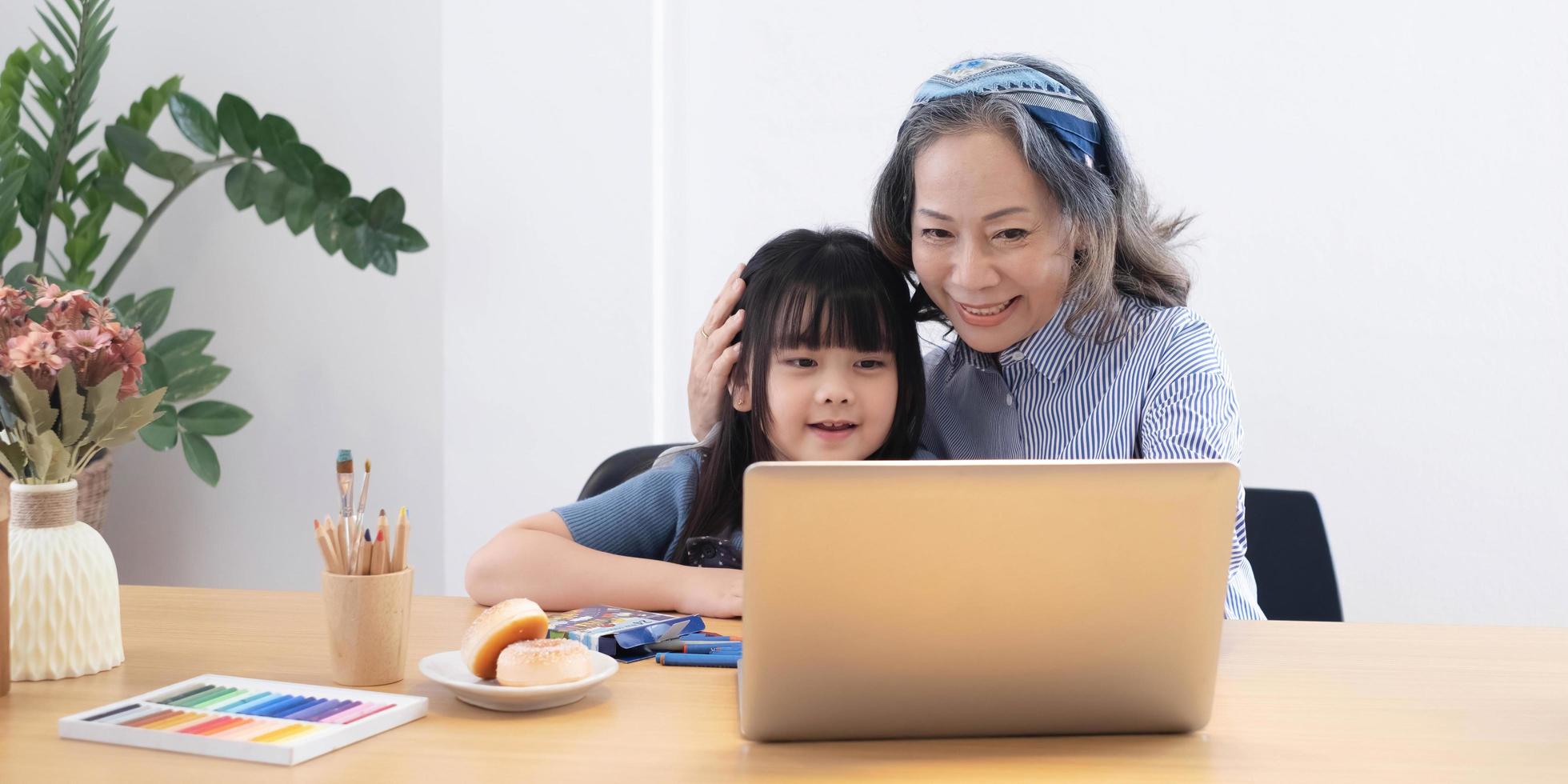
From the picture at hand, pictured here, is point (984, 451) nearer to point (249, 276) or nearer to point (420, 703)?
point (420, 703)

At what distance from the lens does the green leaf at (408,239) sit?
2.82 m

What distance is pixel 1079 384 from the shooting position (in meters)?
1.57

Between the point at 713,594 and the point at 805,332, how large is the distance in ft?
1.49

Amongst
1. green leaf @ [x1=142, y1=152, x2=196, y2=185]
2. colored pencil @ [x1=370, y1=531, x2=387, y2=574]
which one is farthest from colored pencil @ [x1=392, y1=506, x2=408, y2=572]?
green leaf @ [x1=142, y1=152, x2=196, y2=185]

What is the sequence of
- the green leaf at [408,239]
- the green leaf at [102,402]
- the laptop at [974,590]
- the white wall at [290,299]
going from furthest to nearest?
the white wall at [290,299], the green leaf at [408,239], the green leaf at [102,402], the laptop at [974,590]

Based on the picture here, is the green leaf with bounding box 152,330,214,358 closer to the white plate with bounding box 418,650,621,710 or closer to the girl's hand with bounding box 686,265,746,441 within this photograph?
the girl's hand with bounding box 686,265,746,441

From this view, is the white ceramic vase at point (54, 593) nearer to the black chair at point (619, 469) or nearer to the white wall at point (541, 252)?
the black chair at point (619, 469)

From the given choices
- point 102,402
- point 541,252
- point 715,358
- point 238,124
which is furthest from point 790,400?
point 238,124

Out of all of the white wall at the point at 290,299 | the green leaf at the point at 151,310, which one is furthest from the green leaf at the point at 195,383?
the white wall at the point at 290,299

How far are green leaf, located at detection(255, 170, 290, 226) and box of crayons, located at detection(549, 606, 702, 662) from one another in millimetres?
1976

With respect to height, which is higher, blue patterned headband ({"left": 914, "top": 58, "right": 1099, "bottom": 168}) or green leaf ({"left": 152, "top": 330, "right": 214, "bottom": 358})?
blue patterned headband ({"left": 914, "top": 58, "right": 1099, "bottom": 168})

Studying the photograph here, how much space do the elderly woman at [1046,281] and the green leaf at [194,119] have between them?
5.65 ft

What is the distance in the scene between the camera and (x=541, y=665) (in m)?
0.87

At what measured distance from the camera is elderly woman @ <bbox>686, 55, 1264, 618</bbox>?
4.86ft
